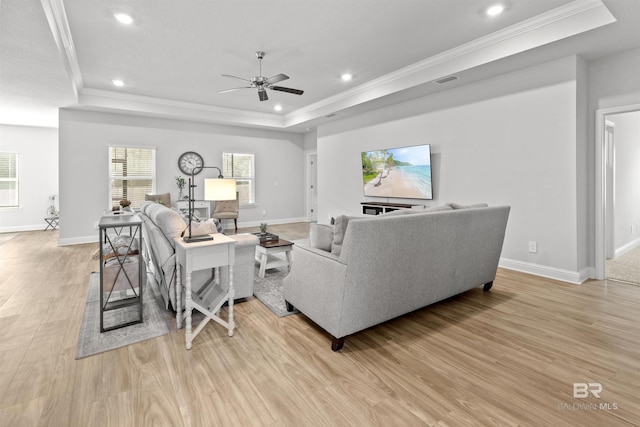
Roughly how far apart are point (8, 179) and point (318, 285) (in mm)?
8753

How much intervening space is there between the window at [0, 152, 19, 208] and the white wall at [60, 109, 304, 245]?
8.58ft

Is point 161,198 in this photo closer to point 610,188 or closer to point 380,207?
point 380,207

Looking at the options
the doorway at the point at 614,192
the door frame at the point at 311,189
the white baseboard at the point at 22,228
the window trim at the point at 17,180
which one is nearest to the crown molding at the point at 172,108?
the door frame at the point at 311,189

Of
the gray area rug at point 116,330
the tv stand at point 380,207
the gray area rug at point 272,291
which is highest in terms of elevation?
the tv stand at point 380,207

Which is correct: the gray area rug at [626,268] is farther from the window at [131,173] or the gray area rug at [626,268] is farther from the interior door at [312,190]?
the window at [131,173]

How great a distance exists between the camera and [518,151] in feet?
13.2

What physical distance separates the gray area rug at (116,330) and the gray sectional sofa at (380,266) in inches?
43.3

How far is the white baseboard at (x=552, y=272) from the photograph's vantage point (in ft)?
11.8

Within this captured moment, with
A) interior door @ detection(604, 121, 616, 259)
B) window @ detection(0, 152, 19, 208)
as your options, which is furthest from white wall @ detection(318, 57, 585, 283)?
window @ detection(0, 152, 19, 208)

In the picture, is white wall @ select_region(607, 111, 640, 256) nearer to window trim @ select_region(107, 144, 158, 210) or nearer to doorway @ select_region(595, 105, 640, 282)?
doorway @ select_region(595, 105, 640, 282)

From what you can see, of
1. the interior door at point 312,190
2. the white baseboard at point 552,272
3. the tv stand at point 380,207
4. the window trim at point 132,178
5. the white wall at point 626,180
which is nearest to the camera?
the white baseboard at point 552,272

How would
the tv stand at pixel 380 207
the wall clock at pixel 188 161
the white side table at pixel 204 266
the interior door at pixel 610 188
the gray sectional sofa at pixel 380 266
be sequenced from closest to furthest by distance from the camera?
the gray sectional sofa at pixel 380 266, the white side table at pixel 204 266, the interior door at pixel 610 188, the tv stand at pixel 380 207, the wall clock at pixel 188 161

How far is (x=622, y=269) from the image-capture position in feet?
13.3

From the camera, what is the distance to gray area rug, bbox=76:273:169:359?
223cm
